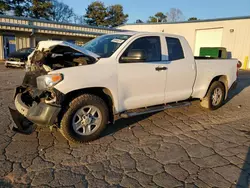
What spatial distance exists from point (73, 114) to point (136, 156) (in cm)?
123

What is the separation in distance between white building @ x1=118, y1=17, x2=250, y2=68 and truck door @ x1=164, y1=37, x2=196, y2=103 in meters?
19.0

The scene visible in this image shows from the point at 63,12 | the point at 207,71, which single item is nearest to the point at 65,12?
the point at 63,12

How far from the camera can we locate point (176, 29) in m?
25.9

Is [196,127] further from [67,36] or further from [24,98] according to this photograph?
[67,36]

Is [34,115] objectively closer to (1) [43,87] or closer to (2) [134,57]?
(1) [43,87]

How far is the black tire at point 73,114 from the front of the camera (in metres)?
3.46

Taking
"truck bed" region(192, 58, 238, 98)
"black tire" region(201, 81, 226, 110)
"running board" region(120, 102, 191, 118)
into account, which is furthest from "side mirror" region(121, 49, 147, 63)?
"black tire" region(201, 81, 226, 110)

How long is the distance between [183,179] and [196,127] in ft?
6.72

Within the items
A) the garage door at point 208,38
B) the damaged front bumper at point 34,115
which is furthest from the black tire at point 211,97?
the garage door at point 208,38

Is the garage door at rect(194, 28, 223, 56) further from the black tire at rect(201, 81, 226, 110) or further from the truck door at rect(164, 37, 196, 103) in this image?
the truck door at rect(164, 37, 196, 103)

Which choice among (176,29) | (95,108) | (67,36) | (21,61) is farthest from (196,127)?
(176,29)

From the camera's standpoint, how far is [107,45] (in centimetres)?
425

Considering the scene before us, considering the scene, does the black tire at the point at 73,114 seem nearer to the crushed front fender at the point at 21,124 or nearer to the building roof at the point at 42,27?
the crushed front fender at the point at 21,124

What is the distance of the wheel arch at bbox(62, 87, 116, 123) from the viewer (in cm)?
354
